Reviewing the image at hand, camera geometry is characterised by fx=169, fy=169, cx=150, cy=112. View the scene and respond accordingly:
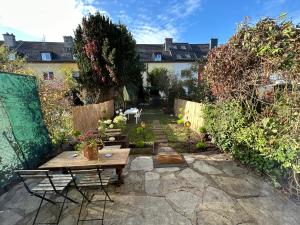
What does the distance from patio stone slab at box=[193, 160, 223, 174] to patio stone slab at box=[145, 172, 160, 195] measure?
106 cm

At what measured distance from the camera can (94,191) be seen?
3211mm

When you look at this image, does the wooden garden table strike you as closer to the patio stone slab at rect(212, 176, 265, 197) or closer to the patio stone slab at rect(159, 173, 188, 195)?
the patio stone slab at rect(159, 173, 188, 195)

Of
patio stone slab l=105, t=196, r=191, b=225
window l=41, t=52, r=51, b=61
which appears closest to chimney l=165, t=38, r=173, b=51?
window l=41, t=52, r=51, b=61

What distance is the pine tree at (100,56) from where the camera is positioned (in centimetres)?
1120

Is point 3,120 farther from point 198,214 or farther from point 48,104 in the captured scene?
point 198,214

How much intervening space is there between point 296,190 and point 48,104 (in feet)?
21.5

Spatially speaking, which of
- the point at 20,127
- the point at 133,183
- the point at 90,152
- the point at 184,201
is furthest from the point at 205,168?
the point at 20,127

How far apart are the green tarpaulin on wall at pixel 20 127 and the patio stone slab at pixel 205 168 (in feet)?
13.2

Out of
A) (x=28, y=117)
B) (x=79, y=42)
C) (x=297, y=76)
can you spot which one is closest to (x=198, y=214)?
(x=297, y=76)

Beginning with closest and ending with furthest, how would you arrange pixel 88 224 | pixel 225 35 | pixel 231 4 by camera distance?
pixel 88 224 < pixel 225 35 < pixel 231 4

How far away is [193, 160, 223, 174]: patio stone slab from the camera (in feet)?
12.9

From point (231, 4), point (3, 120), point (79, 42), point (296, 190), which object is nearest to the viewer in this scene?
point (296, 190)

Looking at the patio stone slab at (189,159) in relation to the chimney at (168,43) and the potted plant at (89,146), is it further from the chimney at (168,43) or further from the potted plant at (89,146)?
the chimney at (168,43)

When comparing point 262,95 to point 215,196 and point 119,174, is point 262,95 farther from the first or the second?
point 119,174
